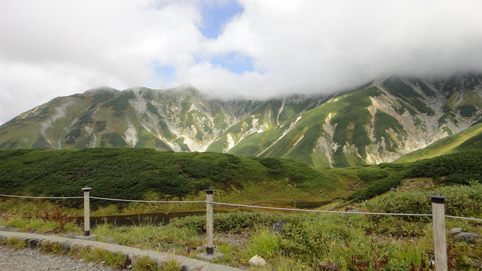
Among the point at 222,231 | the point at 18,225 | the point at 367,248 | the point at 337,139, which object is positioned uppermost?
the point at 337,139

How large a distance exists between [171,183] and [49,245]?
4086 centimetres

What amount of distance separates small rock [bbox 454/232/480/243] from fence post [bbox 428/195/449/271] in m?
5.64

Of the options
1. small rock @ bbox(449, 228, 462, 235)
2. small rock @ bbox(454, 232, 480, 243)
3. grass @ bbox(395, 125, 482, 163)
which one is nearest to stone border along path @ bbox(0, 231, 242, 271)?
small rock @ bbox(454, 232, 480, 243)

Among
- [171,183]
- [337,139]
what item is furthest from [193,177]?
[337,139]

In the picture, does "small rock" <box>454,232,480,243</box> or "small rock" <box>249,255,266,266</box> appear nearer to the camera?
"small rock" <box>249,255,266,266</box>

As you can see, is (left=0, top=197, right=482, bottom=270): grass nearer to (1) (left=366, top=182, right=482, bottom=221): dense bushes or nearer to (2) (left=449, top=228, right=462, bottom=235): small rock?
(1) (left=366, top=182, right=482, bottom=221): dense bushes

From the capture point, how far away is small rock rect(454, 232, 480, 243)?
875cm

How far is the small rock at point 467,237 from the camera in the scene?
28.7 feet

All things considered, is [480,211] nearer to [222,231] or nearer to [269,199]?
[222,231]

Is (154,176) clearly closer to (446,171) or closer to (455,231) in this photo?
(446,171)

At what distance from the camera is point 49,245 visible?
28.7 feet

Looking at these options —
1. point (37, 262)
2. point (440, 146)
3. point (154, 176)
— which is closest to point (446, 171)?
point (37, 262)

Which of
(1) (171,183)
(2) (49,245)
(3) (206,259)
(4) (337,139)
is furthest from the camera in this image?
(4) (337,139)

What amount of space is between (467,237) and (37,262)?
46.2 feet
